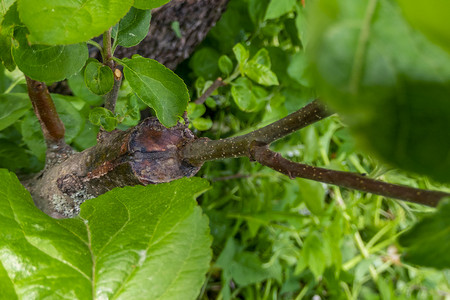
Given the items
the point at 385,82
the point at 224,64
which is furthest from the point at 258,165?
the point at 385,82

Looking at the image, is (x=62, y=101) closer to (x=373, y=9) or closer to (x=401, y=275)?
(x=373, y=9)

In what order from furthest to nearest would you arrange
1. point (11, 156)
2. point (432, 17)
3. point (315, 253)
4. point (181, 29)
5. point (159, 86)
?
point (315, 253), point (181, 29), point (11, 156), point (159, 86), point (432, 17)

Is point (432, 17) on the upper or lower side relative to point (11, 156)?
upper

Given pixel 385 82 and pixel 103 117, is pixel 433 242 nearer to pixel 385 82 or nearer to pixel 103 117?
pixel 385 82

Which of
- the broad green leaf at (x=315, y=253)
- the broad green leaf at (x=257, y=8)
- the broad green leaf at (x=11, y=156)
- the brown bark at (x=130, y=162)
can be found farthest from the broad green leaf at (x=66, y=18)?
the broad green leaf at (x=315, y=253)

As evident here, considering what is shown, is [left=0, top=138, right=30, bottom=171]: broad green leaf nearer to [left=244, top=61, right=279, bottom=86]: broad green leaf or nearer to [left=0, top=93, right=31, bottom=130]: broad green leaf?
[left=0, top=93, right=31, bottom=130]: broad green leaf

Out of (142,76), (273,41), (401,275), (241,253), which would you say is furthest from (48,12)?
(401,275)

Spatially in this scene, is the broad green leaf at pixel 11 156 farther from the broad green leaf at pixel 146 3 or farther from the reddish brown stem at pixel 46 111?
the broad green leaf at pixel 146 3
